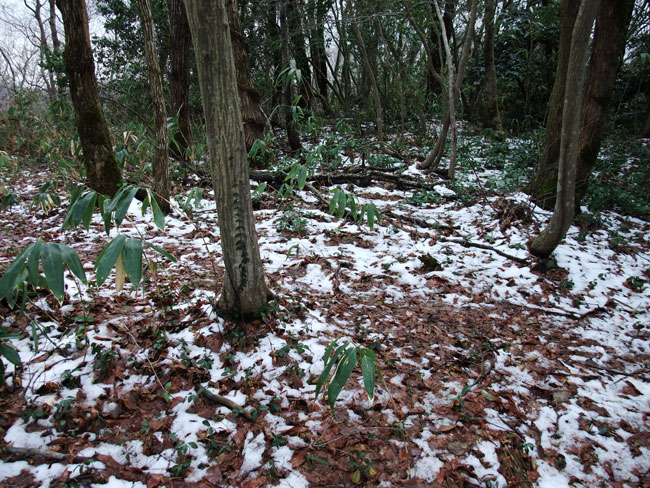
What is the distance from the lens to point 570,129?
3.26 metres

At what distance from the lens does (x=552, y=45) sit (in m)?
9.50

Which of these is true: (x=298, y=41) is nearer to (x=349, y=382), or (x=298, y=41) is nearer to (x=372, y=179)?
(x=372, y=179)

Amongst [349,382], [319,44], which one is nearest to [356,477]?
[349,382]

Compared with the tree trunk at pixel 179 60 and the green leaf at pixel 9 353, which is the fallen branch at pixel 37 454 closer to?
the green leaf at pixel 9 353

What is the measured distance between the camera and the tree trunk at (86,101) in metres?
3.50

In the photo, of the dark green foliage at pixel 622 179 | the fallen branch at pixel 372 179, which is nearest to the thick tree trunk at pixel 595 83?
the dark green foliage at pixel 622 179

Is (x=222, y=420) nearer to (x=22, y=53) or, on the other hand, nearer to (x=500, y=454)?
(x=500, y=454)

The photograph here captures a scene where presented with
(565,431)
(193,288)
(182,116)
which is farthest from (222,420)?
(182,116)

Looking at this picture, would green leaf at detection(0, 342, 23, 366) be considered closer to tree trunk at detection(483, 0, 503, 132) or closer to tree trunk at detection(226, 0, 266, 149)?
tree trunk at detection(226, 0, 266, 149)

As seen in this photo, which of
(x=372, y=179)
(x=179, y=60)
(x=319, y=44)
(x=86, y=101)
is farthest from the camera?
(x=319, y=44)

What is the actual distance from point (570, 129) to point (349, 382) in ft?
10.0

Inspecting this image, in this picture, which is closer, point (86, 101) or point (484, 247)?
point (86, 101)

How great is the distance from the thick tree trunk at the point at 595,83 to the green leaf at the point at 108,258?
15.9 feet

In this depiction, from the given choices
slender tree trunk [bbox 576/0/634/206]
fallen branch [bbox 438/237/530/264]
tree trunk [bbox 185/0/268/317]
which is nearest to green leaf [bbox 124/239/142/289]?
tree trunk [bbox 185/0/268/317]
